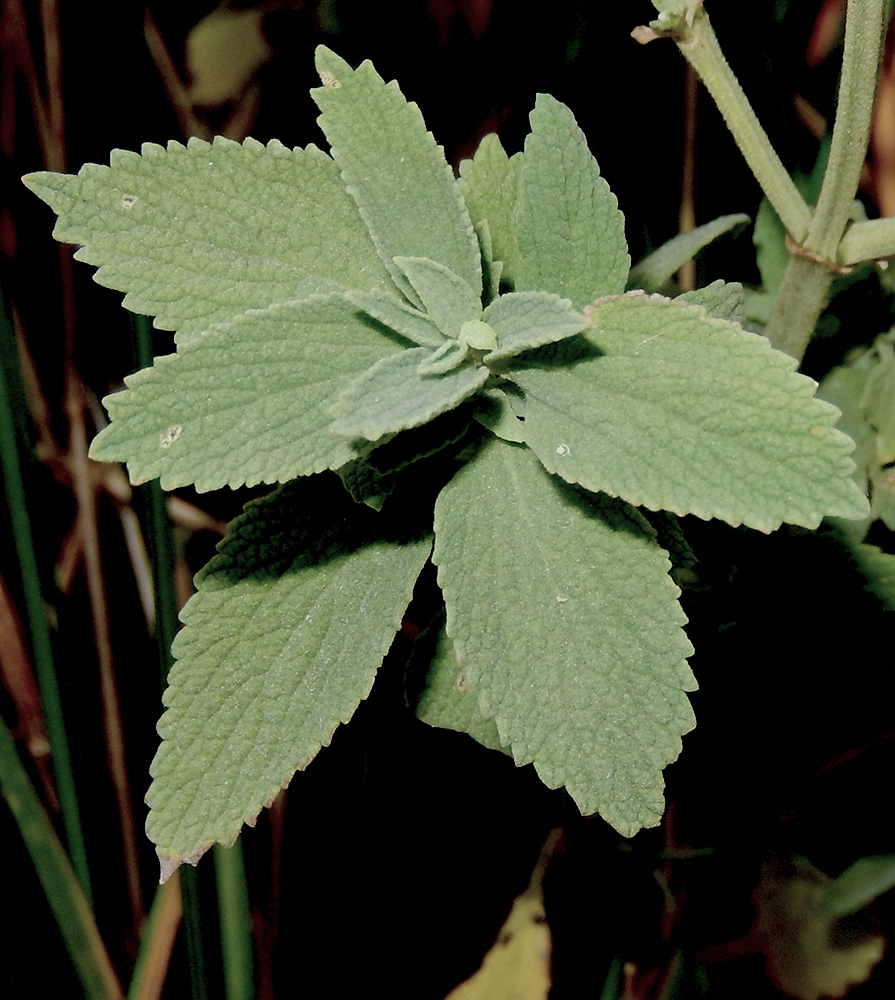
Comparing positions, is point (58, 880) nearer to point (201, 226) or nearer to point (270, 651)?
point (270, 651)

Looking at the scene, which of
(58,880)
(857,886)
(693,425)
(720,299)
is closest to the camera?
(693,425)

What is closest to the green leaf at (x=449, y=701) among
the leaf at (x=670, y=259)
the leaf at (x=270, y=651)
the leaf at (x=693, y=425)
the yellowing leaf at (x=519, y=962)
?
the leaf at (x=270, y=651)

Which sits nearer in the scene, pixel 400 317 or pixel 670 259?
pixel 400 317

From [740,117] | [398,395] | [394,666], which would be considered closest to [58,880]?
[394,666]

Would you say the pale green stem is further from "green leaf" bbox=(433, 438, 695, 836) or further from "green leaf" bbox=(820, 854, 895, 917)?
"green leaf" bbox=(820, 854, 895, 917)

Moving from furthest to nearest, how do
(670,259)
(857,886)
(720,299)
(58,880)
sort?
(857,886), (58,880), (670,259), (720,299)

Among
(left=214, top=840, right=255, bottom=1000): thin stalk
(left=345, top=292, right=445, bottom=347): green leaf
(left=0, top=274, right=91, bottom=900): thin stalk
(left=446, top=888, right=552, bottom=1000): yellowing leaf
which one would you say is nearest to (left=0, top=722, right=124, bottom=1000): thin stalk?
(left=0, top=274, right=91, bottom=900): thin stalk

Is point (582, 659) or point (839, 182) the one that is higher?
point (839, 182)
